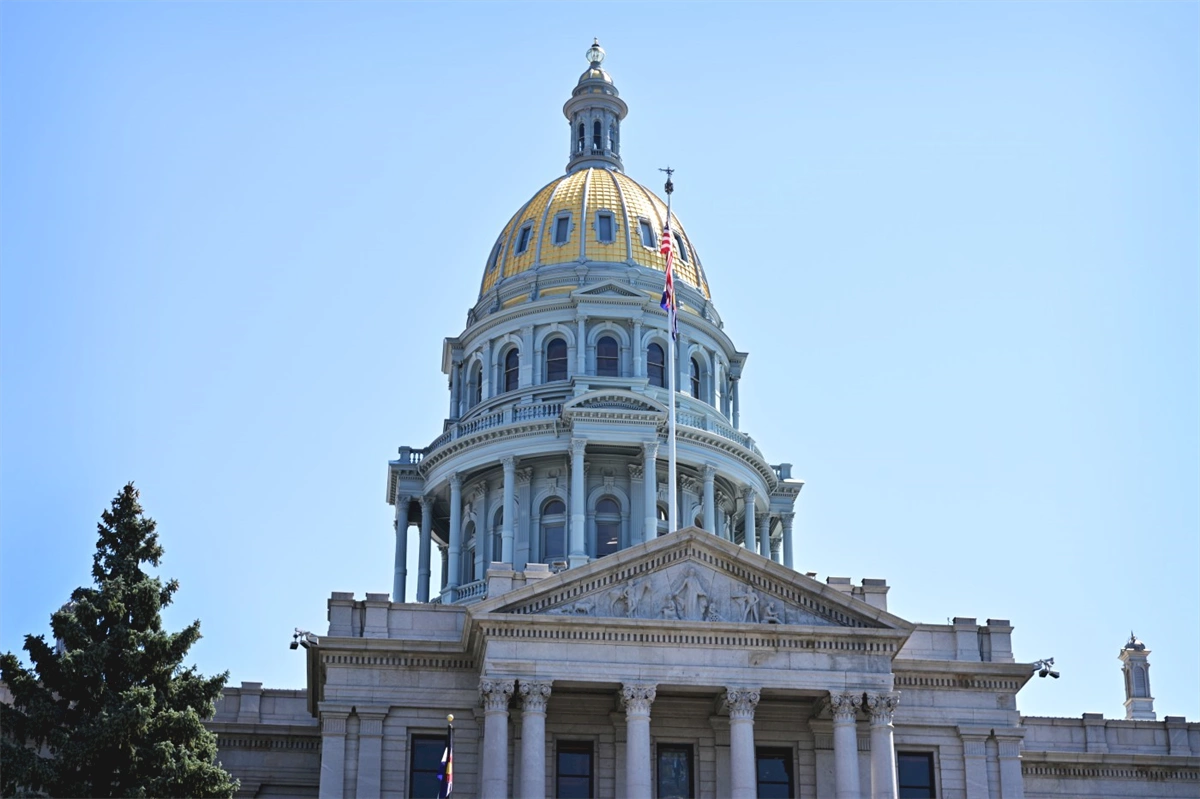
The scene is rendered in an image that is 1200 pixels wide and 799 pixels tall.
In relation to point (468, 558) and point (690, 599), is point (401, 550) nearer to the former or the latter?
point (468, 558)

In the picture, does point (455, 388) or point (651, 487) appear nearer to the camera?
point (651, 487)

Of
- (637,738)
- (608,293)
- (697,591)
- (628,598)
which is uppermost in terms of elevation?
(608,293)

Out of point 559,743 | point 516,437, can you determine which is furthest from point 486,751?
point 516,437

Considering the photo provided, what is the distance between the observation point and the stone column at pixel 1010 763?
48219 mm

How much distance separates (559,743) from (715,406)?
27.6m

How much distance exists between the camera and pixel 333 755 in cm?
4644

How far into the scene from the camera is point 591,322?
2832 inches

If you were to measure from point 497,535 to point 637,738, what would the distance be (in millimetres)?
24514

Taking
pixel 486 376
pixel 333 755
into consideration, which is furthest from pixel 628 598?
pixel 486 376

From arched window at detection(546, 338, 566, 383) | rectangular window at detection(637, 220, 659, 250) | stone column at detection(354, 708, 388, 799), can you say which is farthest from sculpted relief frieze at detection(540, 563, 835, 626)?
rectangular window at detection(637, 220, 659, 250)

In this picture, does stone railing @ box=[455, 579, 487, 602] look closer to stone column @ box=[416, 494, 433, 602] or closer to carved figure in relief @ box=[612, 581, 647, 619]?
stone column @ box=[416, 494, 433, 602]

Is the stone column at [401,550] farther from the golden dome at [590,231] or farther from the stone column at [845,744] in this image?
the stone column at [845,744]

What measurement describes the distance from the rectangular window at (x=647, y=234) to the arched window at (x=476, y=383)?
27.4ft

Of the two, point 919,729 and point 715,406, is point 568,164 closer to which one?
point 715,406
